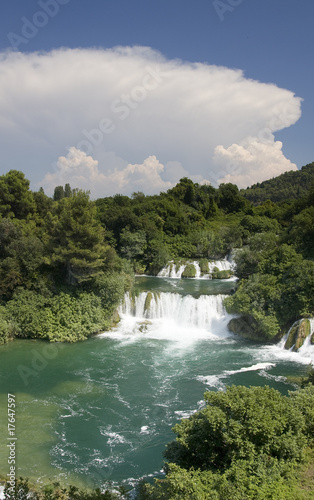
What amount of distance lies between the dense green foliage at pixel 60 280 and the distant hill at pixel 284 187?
70.4 metres

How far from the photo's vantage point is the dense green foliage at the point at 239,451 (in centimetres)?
637

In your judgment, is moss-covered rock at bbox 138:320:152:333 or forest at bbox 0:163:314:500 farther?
moss-covered rock at bbox 138:320:152:333

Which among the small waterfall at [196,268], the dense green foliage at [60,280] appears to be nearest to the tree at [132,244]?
the small waterfall at [196,268]

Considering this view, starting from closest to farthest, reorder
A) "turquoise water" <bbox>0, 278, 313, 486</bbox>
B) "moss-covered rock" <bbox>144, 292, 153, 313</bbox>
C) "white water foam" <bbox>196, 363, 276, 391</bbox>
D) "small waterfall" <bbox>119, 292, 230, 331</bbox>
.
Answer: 1. "turquoise water" <bbox>0, 278, 313, 486</bbox>
2. "white water foam" <bbox>196, 363, 276, 391</bbox>
3. "small waterfall" <bbox>119, 292, 230, 331</bbox>
4. "moss-covered rock" <bbox>144, 292, 153, 313</bbox>

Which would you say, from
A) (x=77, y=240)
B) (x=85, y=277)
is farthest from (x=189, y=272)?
(x=77, y=240)

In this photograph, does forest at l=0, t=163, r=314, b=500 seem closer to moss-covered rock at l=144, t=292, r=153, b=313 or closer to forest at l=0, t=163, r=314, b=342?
forest at l=0, t=163, r=314, b=342

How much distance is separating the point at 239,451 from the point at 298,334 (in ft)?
40.5

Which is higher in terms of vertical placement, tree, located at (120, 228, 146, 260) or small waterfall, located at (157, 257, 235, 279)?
tree, located at (120, 228, 146, 260)

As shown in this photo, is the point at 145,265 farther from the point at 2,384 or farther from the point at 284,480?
the point at 284,480

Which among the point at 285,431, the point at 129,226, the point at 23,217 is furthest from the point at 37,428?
the point at 129,226

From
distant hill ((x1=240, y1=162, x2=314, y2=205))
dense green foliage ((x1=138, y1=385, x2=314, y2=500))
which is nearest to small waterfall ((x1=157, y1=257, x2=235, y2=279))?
dense green foliage ((x1=138, y1=385, x2=314, y2=500))

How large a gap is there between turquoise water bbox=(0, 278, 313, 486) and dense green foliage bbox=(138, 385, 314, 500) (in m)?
2.81

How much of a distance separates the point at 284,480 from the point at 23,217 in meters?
27.7

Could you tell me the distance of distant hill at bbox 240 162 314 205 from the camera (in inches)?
3387
